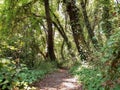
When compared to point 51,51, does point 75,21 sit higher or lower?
higher

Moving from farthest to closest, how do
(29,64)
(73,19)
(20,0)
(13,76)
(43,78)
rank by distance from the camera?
(20,0) → (73,19) → (29,64) → (43,78) → (13,76)

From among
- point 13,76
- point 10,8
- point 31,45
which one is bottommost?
point 31,45

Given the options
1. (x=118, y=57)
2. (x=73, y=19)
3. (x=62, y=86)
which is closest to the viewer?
(x=118, y=57)

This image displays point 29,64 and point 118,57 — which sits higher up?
point 118,57

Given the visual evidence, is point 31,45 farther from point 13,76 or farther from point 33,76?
point 13,76

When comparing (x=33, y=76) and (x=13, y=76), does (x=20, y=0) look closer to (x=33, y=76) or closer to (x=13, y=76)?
(x=33, y=76)

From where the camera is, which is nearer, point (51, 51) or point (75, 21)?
point (75, 21)

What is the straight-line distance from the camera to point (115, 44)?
18.2 ft

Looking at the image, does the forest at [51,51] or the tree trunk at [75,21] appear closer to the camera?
the forest at [51,51]

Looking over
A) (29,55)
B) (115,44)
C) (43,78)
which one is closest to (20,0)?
(29,55)

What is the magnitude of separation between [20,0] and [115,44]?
42.0 ft

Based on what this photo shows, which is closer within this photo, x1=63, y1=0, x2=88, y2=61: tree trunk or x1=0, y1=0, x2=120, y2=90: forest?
x1=0, y1=0, x2=120, y2=90: forest

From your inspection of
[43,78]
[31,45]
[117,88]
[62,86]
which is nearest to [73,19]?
[31,45]

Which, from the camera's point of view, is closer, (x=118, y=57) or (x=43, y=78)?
(x=118, y=57)
